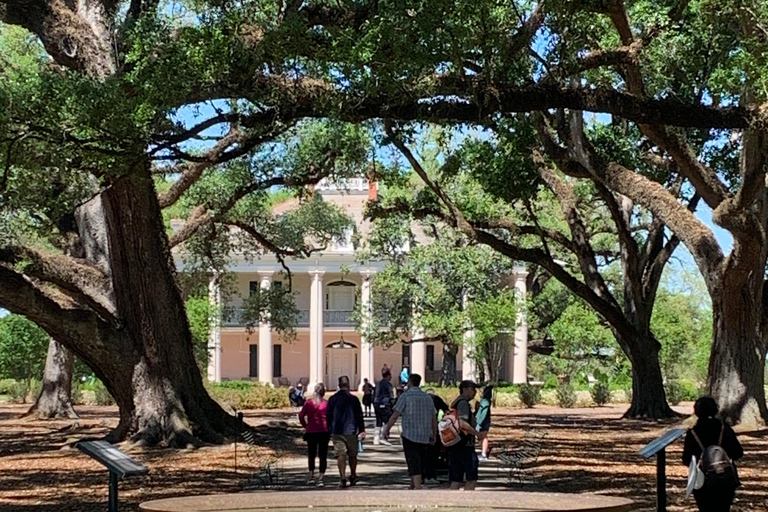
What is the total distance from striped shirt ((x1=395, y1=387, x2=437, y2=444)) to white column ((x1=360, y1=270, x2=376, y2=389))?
134 ft

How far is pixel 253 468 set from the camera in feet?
58.4

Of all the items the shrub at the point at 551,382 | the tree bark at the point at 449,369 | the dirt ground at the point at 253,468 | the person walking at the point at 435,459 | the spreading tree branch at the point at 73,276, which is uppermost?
the spreading tree branch at the point at 73,276

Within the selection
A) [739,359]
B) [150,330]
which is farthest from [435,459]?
[739,359]

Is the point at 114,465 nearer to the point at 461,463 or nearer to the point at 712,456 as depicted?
the point at 712,456

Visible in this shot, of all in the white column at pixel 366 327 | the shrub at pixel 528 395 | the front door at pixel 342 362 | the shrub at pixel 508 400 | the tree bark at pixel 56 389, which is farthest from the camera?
the front door at pixel 342 362

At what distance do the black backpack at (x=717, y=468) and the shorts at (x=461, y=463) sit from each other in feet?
11.3

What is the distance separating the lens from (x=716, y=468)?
29.0 feet

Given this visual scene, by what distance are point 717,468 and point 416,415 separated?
4.19 metres

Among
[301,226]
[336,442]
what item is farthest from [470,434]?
[301,226]

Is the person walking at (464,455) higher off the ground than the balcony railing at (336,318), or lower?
lower

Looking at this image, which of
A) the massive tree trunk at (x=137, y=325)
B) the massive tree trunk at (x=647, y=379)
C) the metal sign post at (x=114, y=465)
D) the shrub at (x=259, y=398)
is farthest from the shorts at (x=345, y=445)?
the shrub at (x=259, y=398)

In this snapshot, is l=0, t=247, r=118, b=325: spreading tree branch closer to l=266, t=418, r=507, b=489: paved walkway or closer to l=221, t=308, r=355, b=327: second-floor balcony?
l=266, t=418, r=507, b=489: paved walkway

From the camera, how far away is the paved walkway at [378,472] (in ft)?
49.0

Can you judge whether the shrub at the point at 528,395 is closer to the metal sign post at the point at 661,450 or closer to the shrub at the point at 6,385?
the shrub at the point at 6,385
